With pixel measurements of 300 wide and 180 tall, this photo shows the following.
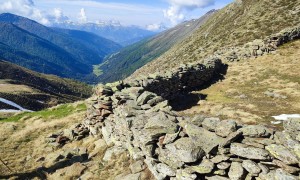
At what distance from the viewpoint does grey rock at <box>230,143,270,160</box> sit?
493 inches

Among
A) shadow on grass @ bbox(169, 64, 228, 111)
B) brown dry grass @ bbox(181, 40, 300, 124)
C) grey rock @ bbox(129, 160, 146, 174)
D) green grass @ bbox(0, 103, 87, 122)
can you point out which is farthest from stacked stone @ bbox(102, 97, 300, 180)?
green grass @ bbox(0, 103, 87, 122)

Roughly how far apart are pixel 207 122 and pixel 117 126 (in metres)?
8.55

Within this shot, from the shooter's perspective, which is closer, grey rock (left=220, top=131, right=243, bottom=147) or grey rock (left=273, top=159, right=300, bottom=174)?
grey rock (left=273, top=159, right=300, bottom=174)

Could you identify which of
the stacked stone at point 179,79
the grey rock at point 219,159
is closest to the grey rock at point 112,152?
the grey rock at point 219,159

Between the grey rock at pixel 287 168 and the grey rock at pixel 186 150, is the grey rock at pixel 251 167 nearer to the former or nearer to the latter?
the grey rock at pixel 287 168

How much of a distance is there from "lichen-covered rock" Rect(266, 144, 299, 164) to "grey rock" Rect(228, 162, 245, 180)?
1453 millimetres

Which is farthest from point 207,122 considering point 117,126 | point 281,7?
point 281,7

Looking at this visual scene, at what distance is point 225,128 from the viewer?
14.6 meters

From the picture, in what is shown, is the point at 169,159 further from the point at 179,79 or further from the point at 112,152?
the point at 179,79

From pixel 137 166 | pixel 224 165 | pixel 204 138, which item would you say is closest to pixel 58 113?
pixel 137 166

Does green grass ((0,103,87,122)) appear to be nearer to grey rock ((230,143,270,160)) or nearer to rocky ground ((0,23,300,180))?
rocky ground ((0,23,300,180))

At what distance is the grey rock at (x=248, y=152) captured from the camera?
41.1 feet

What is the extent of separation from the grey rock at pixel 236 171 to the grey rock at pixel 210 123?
2.46 m

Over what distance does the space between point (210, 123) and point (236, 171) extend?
3.20 metres
